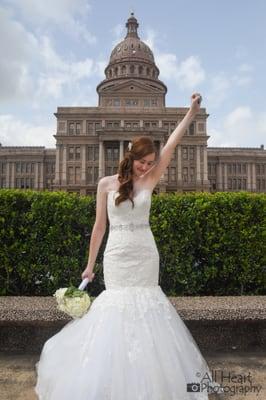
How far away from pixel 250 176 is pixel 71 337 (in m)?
77.7

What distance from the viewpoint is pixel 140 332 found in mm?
2639

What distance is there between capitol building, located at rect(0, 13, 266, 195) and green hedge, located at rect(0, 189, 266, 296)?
55.3 meters

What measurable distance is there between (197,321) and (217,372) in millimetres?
566

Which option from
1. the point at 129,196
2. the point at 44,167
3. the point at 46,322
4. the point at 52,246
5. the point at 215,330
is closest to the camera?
the point at 129,196

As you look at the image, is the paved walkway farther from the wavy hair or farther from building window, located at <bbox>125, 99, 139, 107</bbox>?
building window, located at <bbox>125, 99, 139, 107</bbox>

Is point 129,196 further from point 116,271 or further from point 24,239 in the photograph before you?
point 24,239

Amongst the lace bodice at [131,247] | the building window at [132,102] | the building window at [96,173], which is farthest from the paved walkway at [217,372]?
the building window at [132,102]

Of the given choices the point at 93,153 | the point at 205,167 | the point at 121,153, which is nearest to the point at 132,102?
the point at 93,153

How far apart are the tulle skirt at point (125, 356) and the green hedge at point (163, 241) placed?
2.24 m

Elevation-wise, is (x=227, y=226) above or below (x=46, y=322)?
above

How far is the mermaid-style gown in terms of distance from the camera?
2482mm

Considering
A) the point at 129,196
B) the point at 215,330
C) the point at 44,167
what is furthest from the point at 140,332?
the point at 44,167

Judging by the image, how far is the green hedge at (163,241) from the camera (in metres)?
5.10

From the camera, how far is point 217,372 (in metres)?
3.79
